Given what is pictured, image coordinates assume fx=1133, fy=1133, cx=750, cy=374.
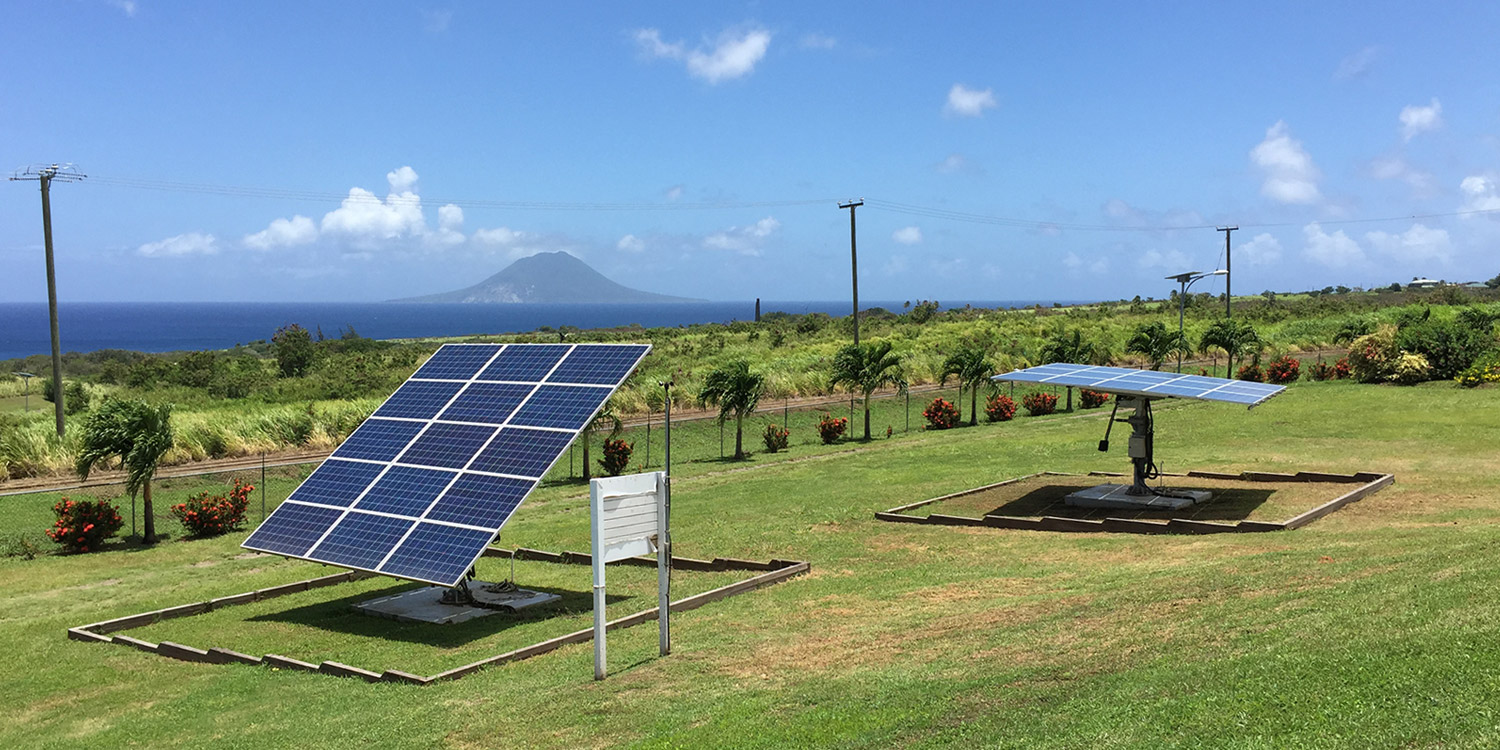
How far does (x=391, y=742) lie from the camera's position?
1068 cm

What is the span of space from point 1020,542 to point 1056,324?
73.3m

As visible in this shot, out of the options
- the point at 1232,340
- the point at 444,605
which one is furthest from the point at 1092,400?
the point at 444,605

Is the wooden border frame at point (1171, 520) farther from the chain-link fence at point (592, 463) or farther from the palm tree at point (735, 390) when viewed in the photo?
the palm tree at point (735, 390)

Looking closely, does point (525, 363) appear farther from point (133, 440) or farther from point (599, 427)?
point (599, 427)

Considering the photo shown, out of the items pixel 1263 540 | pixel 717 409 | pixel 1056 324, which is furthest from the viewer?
pixel 1056 324

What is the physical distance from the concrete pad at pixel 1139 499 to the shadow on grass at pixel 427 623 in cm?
1040

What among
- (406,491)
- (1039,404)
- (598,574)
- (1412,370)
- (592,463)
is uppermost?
(1412,370)

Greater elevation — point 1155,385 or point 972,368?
point 1155,385

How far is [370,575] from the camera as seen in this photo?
20.0m

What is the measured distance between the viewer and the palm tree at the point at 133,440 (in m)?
23.9

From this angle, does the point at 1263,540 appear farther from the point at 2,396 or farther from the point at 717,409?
the point at 2,396

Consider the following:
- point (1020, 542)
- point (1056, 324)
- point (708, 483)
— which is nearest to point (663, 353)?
point (1056, 324)

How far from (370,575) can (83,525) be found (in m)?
7.46

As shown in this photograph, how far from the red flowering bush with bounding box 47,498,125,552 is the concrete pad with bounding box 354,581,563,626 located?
904cm
